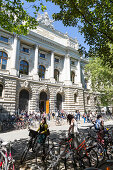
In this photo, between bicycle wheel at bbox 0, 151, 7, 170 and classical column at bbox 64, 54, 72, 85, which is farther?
classical column at bbox 64, 54, 72, 85

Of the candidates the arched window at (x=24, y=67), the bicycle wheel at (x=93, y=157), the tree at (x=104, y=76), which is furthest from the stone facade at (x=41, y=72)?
the bicycle wheel at (x=93, y=157)

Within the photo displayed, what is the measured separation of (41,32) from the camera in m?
22.6

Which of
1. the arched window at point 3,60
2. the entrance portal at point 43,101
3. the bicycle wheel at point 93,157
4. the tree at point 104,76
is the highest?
the arched window at point 3,60

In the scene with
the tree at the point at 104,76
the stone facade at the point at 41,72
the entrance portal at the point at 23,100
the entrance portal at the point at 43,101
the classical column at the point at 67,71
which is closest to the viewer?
the stone facade at the point at 41,72

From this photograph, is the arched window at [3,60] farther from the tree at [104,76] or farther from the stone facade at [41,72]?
the tree at [104,76]

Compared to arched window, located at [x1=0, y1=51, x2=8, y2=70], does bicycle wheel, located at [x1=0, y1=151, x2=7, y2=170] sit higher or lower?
lower

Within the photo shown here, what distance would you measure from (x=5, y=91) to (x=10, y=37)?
9.27m

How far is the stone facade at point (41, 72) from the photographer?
56.5 ft

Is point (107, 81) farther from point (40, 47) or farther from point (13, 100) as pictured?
point (13, 100)

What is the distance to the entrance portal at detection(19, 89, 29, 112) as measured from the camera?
18.2 meters

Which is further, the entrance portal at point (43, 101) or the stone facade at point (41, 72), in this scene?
the entrance portal at point (43, 101)

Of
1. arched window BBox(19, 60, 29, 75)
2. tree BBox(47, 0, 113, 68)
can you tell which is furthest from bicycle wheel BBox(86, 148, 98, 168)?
arched window BBox(19, 60, 29, 75)

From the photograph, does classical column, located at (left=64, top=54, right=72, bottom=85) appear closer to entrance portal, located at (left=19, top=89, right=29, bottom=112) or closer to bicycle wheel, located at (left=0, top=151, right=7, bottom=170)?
entrance portal, located at (left=19, top=89, right=29, bottom=112)

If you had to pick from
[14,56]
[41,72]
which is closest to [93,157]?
[14,56]
